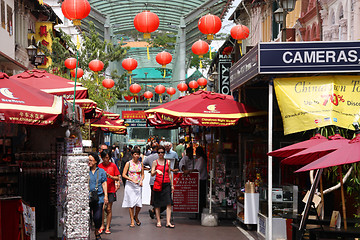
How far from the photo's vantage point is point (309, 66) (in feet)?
35.2

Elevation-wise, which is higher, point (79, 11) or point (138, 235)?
point (79, 11)

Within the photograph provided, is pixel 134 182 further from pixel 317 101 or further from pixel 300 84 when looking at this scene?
pixel 317 101

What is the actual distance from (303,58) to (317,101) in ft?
2.85

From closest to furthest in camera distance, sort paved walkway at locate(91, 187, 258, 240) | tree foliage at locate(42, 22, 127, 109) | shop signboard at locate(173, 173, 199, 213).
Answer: paved walkway at locate(91, 187, 258, 240)
shop signboard at locate(173, 173, 199, 213)
tree foliage at locate(42, 22, 127, 109)

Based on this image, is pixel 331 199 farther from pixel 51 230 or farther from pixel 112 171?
pixel 51 230

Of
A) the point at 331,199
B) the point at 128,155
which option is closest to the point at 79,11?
the point at 331,199

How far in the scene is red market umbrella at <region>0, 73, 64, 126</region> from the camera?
734 centimetres

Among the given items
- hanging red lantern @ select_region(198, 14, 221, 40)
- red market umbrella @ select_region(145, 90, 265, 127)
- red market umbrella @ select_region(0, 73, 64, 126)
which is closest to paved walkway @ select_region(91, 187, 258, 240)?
red market umbrella @ select_region(145, 90, 265, 127)

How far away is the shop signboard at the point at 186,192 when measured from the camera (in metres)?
14.8

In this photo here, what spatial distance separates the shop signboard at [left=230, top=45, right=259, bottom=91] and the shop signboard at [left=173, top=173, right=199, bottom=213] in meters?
2.71

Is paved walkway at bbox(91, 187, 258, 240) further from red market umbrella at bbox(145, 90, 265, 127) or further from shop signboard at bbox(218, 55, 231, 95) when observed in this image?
shop signboard at bbox(218, 55, 231, 95)

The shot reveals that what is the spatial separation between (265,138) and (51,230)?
19.1 ft

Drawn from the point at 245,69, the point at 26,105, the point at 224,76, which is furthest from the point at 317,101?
the point at 224,76

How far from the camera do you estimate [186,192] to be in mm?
14844
